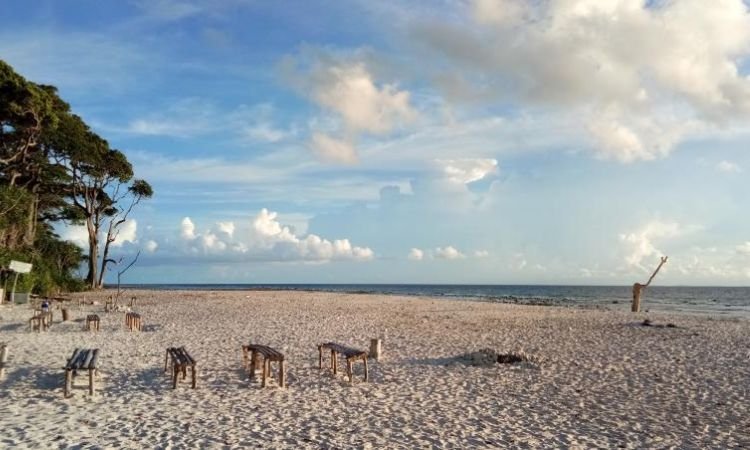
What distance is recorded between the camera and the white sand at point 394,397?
23.9 ft

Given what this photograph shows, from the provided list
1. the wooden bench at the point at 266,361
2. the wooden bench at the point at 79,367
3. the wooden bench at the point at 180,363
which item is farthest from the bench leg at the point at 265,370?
the wooden bench at the point at 79,367

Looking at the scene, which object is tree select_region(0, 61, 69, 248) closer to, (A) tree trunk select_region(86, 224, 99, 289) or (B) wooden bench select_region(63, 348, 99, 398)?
(A) tree trunk select_region(86, 224, 99, 289)

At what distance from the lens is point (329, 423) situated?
26.0 ft

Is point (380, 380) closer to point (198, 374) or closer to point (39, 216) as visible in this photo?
point (198, 374)

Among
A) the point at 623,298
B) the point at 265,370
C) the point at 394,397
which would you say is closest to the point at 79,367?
the point at 265,370

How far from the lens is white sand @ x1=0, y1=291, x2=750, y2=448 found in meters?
7.30

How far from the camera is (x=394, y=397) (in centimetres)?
955

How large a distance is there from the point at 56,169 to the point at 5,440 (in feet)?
116

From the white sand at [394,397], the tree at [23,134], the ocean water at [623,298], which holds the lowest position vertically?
the ocean water at [623,298]

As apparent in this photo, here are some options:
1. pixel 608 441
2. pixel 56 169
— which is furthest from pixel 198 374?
pixel 56 169

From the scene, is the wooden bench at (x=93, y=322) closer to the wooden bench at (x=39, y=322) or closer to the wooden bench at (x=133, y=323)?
the wooden bench at (x=133, y=323)

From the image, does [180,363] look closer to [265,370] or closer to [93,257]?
[265,370]

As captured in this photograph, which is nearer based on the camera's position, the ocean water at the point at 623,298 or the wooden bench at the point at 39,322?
the wooden bench at the point at 39,322

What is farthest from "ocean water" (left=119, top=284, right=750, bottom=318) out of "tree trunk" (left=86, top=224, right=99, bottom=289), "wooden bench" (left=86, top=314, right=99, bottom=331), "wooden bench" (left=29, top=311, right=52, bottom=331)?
"wooden bench" (left=29, top=311, right=52, bottom=331)
